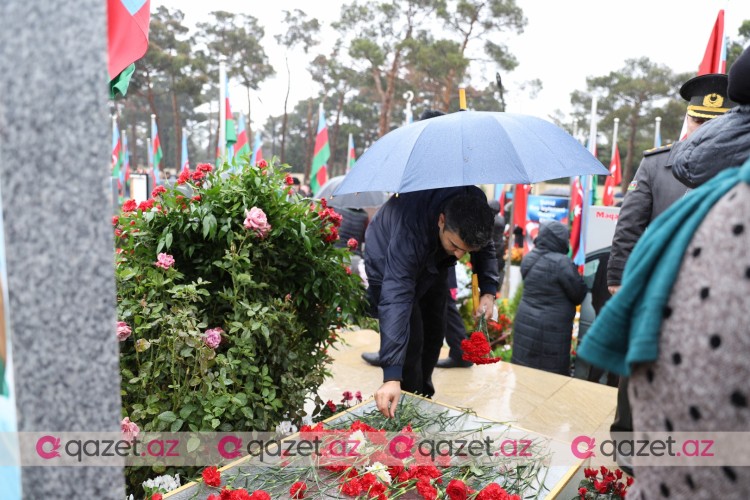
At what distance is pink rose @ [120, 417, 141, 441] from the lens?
201cm

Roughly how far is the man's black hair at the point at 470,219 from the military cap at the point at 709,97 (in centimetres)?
139

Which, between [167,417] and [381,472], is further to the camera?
[167,417]

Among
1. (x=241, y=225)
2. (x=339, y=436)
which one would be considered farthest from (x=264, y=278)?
(x=339, y=436)

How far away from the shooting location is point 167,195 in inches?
103

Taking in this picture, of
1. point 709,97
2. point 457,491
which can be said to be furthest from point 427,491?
point 709,97

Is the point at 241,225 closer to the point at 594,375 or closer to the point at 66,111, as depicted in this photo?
the point at 66,111

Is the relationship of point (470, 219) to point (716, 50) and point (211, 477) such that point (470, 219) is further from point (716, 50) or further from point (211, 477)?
point (716, 50)

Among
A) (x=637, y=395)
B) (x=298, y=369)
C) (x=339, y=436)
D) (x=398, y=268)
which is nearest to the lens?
(x=637, y=395)

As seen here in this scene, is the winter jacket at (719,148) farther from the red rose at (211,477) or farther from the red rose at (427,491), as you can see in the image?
the red rose at (211,477)

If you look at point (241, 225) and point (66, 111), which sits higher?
point (66, 111)

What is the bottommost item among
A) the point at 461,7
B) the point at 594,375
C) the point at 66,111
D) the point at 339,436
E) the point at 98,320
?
the point at 594,375

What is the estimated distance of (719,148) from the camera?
1520mm

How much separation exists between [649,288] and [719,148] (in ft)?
3.00

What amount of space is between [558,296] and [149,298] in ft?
9.98
